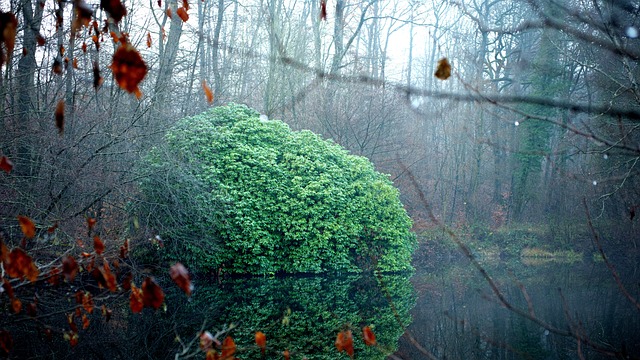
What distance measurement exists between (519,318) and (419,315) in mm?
1529

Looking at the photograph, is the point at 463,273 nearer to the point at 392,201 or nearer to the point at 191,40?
the point at 392,201

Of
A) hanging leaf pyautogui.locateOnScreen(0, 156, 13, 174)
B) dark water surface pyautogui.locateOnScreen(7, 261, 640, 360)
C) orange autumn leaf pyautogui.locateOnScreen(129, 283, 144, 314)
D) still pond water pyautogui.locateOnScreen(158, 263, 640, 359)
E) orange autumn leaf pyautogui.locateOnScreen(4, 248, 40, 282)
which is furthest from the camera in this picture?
still pond water pyautogui.locateOnScreen(158, 263, 640, 359)

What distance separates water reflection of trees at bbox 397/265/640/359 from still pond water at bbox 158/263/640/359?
0.05 feet

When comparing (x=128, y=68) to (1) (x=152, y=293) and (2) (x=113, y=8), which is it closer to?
(2) (x=113, y=8)

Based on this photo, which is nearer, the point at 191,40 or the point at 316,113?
the point at 316,113

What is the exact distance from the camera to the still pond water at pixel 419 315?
6.86 meters

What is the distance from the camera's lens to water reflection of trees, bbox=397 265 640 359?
271 inches

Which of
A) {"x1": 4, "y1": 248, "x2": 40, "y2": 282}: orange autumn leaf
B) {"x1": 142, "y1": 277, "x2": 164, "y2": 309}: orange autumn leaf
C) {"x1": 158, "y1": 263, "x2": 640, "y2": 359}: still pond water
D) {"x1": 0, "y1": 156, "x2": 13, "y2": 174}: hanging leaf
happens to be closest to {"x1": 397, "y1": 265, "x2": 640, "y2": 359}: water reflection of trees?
{"x1": 158, "y1": 263, "x2": 640, "y2": 359}: still pond water

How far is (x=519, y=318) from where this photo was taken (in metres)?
9.12

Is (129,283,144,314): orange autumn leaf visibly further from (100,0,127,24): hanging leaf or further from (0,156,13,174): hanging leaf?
(100,0,127,24): hanging leaf

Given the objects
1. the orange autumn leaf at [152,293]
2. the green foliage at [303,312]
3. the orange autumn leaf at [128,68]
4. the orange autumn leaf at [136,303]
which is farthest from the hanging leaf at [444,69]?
the green foliage at [303,312]

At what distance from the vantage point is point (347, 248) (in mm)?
13906

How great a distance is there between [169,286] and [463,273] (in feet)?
24.9

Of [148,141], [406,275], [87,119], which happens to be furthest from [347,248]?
[87,119]
